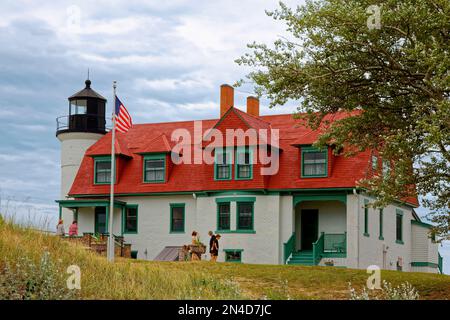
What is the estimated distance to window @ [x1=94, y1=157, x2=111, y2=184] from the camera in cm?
4422

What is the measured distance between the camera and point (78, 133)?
48.3 meters

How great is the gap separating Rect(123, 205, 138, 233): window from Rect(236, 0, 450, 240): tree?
20.2m

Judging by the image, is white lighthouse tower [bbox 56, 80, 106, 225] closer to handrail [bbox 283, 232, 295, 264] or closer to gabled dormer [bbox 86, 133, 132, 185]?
gabled dormer [bbox 86, 133, 132, 185]

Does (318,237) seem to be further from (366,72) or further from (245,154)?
(366,72)

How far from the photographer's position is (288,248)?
38.1 metres

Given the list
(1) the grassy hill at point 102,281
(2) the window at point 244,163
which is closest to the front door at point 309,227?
(2) the window at point 244,163

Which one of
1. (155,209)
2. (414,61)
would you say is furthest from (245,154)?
(414,61)

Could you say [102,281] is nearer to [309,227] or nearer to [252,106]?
[309,227]

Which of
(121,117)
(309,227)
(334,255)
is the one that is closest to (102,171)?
(309,227)

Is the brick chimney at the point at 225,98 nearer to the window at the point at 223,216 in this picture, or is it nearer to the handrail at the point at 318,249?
the window at the point at 223,216

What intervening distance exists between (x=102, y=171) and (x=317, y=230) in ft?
44.0

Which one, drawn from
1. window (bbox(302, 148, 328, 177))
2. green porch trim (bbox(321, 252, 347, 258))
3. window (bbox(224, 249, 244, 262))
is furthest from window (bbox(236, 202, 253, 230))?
green porch trim (bbox(321, 252, 347, 258))

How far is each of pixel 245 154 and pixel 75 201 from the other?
34.3ft
